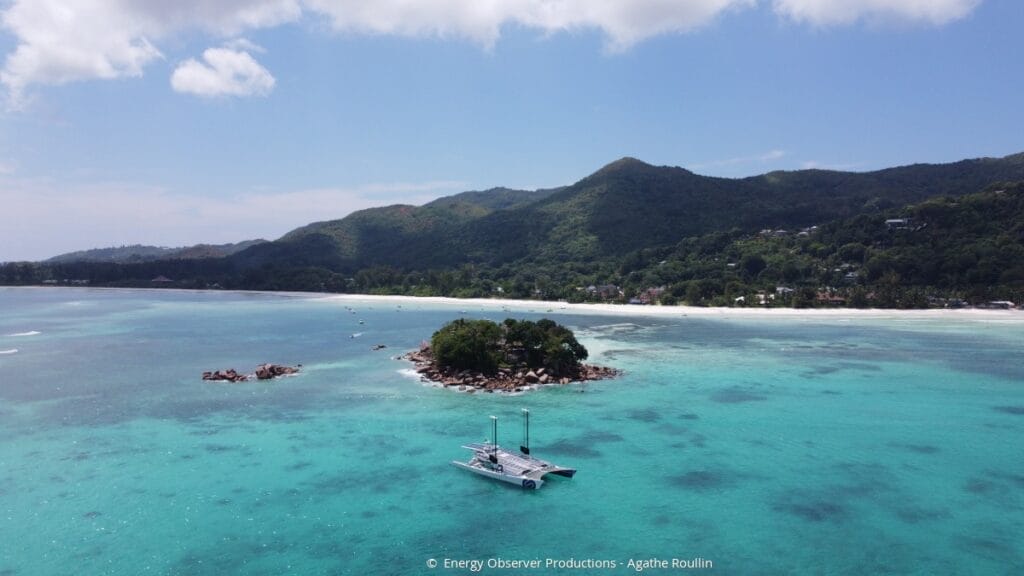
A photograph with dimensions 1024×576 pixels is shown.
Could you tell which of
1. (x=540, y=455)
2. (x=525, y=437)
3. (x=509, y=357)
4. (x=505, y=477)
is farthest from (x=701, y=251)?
(x=505, y=477)

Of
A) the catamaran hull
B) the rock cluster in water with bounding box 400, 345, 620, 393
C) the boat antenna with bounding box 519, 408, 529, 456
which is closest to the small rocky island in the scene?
the rock cluster in water with bounding box 400, 345, 620, 393

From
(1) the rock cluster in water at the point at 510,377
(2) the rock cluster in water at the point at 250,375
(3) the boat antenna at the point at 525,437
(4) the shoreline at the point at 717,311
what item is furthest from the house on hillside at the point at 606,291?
(3) the boat antenna at the point at 525,437

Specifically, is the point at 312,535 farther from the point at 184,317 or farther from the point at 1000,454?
the point at 184,317

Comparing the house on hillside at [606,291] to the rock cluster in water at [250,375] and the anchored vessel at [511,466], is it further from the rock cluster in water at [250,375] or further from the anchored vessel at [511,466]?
the anchored vessel at [511,466]

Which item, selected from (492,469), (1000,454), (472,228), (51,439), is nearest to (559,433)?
(492,469)

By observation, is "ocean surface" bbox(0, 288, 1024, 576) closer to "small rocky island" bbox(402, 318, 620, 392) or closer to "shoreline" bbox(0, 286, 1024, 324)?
"small rocky island" bbox(402, 318, 620, 392)

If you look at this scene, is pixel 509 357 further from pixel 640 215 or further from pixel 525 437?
pixel 640 215
